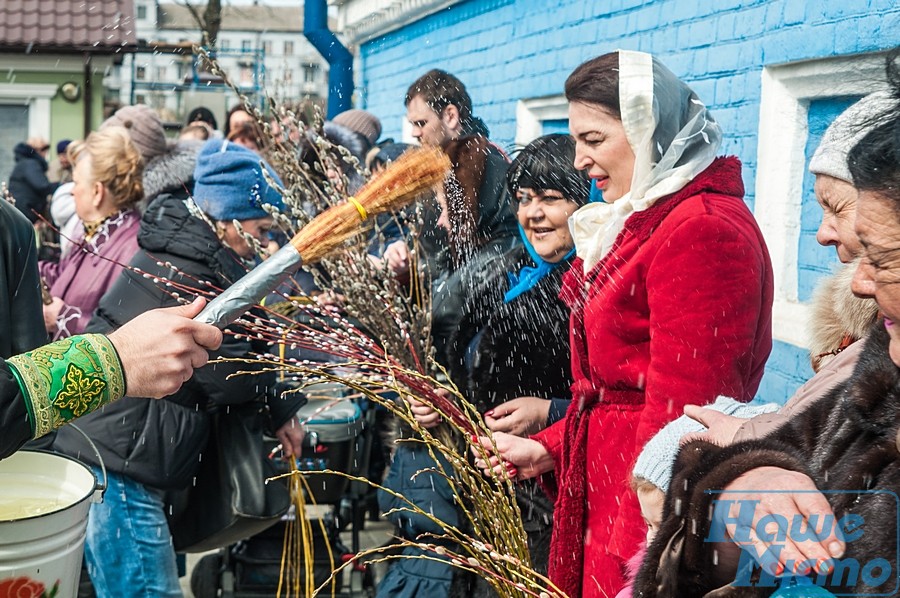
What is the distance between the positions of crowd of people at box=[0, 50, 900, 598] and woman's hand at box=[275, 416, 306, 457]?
3cm

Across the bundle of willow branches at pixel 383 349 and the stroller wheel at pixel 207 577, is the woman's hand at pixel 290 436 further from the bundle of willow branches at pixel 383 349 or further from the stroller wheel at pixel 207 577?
→ the stroller wheel at pixel 207 577

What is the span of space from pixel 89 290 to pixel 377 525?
2774 mm

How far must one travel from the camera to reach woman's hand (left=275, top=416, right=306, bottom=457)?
15.7ft

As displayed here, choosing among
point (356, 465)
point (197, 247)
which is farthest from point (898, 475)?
point (356, 465)

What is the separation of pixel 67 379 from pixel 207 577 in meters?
3.19

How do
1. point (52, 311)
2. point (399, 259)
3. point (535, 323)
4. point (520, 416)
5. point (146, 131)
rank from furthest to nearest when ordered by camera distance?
point (146, 131) → point (52, 311) → point (399, 259) → point (535, 323) → point (520, 416)

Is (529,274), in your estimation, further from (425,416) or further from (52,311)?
(52,311)

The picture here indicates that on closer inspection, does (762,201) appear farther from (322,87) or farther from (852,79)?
(322,87)

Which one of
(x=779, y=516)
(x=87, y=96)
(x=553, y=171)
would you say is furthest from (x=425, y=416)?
(x=87, y=96)

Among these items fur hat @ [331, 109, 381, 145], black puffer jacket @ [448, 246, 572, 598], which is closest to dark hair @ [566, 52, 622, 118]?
black puffer jacket @ [448, 246, 572, 598]

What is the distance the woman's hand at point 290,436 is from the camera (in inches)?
188

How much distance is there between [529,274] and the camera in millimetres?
3795

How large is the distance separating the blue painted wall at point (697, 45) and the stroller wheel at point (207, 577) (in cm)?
294

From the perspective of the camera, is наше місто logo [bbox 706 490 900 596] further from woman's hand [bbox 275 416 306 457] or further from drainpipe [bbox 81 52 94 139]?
drainpipe [bbox 81 52 94 139]
